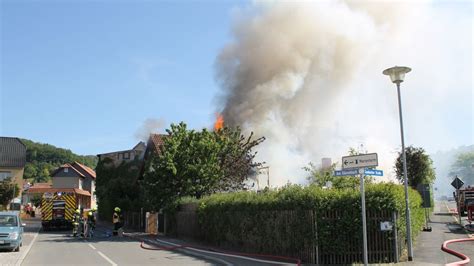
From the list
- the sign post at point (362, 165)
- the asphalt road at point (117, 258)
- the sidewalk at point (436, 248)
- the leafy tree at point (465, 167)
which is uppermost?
the leafy tree at point (465, 167)

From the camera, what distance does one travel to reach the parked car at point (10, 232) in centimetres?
1738

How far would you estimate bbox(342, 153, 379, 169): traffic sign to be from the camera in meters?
10.7

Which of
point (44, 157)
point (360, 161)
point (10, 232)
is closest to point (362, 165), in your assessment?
point (360, 161)

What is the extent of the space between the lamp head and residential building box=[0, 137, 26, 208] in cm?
6363

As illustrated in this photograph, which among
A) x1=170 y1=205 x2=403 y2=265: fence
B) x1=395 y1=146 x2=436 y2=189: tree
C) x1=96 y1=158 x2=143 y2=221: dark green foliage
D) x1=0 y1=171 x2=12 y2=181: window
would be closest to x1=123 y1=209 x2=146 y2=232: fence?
x1=96 y1=158 x2=143 y2=221: dark green foliage

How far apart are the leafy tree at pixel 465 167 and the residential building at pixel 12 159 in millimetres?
140184

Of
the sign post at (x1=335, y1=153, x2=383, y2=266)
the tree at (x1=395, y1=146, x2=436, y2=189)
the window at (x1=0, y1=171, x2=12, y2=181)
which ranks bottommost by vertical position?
the sign post at (x1=335, y1=153, x2=383, y2=266)

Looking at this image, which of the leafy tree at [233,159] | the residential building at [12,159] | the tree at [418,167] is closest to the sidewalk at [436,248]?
the tree at [418,167]

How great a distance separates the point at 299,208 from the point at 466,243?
738cm

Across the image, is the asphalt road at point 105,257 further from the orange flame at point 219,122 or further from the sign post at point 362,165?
the orange flame at point 219,122

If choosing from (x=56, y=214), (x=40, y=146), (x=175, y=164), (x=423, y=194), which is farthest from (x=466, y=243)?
(x=40, y=146)

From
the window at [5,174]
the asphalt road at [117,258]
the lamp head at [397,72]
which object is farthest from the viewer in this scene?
the window at [5,174]

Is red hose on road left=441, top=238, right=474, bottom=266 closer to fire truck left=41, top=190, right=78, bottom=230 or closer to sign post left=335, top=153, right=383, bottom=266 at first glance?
sign post left=335, top=153, right=383, bottom=266

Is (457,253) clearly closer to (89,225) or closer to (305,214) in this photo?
(305,214)
